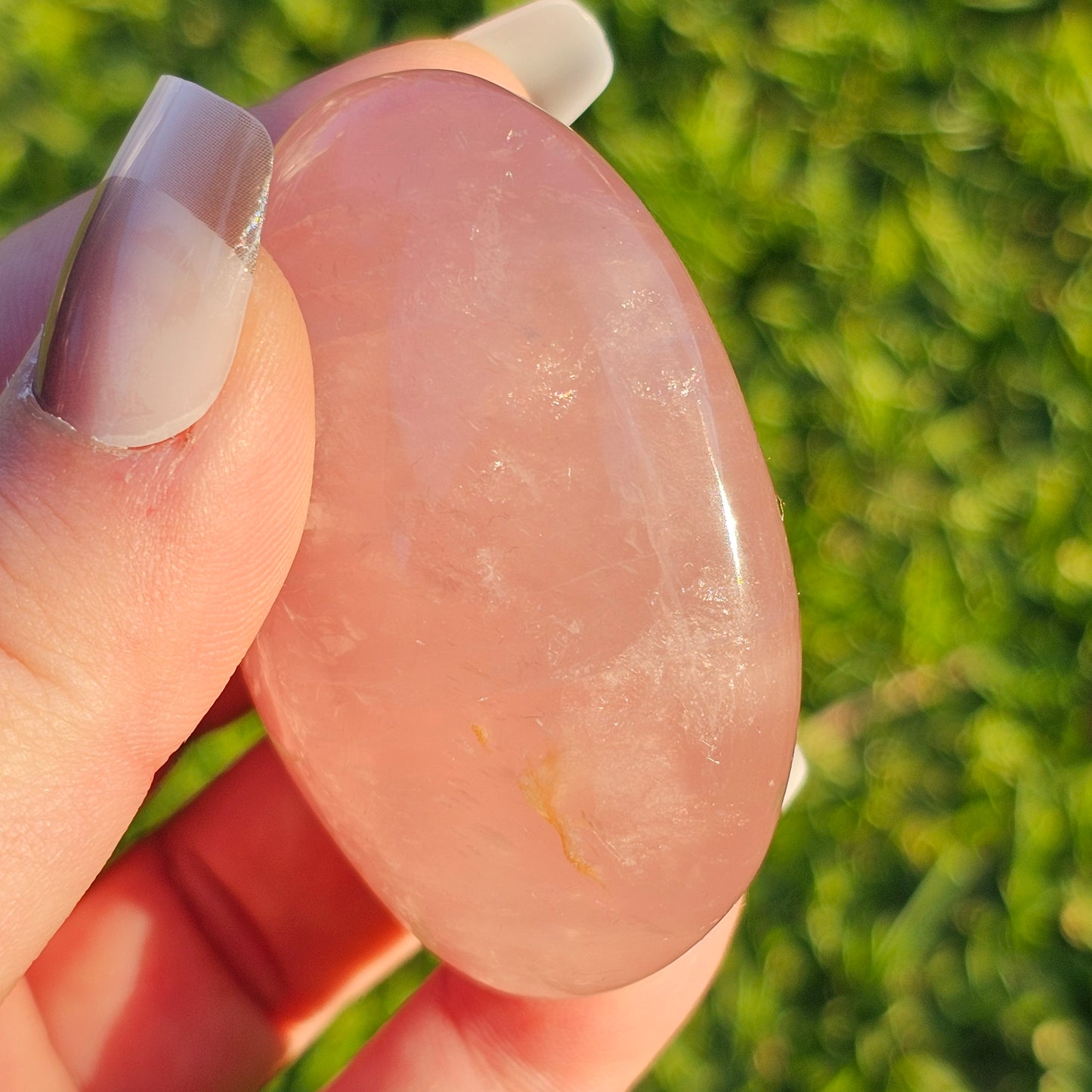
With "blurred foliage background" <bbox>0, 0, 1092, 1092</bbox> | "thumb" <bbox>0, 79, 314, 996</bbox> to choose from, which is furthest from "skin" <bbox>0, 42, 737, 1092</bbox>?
"blurred foliage background" <bbox>0, 0, 1092, 1092</bbox>

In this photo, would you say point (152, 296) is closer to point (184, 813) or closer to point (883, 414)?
point (184, 813)

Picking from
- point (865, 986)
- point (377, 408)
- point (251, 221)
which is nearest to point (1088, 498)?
point (865, 986)

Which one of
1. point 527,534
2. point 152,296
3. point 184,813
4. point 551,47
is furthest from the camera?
point 184,813

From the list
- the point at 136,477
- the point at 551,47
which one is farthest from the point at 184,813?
the point at 551,47

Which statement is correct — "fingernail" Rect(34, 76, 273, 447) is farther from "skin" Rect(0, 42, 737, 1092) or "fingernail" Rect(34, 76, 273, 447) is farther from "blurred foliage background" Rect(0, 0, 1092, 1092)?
"blurred foliage background" Rect(0, 0, 1092, 1092)

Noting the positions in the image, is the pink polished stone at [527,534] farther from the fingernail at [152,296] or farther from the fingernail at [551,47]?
the fingernail at [551,47]

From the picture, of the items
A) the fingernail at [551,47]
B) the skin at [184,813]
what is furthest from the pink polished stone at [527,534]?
the fingernail at [551,47]
